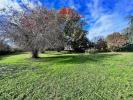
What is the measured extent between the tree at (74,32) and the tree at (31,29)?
13877 mm

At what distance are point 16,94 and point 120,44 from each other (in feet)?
94.2

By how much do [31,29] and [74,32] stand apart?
15.9 meters

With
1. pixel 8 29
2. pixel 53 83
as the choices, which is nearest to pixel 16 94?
pixel 53 83

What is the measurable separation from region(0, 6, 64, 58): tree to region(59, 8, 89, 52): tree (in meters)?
13.9

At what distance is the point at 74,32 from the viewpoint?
3366 cm

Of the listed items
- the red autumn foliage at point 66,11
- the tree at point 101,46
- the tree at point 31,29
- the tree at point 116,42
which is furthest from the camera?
the red autumn foliage at point 66,11

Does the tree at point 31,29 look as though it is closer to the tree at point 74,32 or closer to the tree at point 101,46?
the tree at point 74,32

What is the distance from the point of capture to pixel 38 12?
755 inches

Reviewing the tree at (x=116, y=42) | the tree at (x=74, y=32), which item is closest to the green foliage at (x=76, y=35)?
the tree at (x=74, y=32)

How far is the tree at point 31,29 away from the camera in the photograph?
1798 cm

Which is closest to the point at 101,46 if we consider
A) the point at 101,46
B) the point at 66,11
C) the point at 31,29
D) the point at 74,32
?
the point at 101,46

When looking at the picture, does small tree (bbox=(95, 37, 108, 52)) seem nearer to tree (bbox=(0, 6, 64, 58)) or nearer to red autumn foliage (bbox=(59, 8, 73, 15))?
red autumn foliage (bbox=(59, 8, 73, 15))

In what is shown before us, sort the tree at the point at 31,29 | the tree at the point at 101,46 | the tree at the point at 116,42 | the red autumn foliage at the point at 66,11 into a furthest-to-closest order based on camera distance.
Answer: the red autumn foliage at the point at 66,11, the tree at the point at 101,46, the tree at the point at 116,42, the tree at the point at 31,29

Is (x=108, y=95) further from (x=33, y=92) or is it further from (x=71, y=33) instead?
(x=71, y=33)
